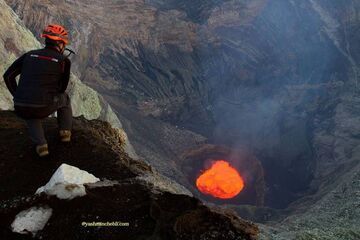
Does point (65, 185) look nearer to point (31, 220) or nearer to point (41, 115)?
point (31, 220)

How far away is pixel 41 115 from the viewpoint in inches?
356

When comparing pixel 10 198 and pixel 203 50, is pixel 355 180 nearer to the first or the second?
pixel 10 198

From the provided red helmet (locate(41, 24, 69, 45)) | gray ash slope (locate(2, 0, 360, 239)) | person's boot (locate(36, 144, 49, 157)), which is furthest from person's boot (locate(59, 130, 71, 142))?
gray ash slope (locate(2, 0, 360, 239))

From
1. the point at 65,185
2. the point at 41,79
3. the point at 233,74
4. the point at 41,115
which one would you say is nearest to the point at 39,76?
the point at 41,79

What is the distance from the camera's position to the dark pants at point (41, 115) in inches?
348

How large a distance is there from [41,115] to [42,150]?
2.83 ft

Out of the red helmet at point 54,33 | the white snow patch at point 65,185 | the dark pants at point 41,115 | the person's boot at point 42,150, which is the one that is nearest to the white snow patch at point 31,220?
the white snow patch at point 65,185

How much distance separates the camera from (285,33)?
257 ft

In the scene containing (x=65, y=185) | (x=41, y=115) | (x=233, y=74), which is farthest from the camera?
(x=233, y=74)

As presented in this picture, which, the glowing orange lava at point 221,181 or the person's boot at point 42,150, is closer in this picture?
the person's boot at point 42,150

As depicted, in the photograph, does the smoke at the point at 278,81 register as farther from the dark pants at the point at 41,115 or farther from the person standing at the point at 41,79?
the person standing at the point at 41,79

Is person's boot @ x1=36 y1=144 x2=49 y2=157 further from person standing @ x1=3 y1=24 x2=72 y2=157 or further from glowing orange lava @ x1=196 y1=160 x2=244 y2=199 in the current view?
glowing orange lava @ x1=196 y1=160 x2=244 y2=199

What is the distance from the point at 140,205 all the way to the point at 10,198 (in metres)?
2.66

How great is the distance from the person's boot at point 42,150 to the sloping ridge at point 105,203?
148 millimetres
